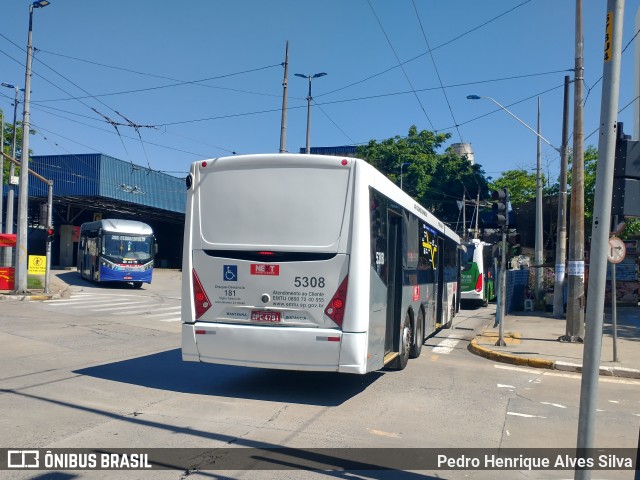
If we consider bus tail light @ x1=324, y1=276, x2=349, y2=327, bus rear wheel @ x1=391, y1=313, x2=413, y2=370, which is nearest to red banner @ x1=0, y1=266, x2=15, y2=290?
bus rear wheel @ x1=391, y1=313, x2=413, y2=370

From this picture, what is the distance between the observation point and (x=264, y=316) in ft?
26.1

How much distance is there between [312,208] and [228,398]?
9.26 ft

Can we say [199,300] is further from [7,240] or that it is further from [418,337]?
[7,240]

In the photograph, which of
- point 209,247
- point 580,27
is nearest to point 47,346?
point 209,247

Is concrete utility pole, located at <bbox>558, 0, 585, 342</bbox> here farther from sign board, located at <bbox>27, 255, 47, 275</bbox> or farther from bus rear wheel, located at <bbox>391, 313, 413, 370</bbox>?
sign board, located at <bbox>27, 255, 47, 275</bbox>

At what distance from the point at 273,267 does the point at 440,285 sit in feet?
26.1

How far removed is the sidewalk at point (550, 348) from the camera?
1193 centimetres

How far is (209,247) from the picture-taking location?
829cm

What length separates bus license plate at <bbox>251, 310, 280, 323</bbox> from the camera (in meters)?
7.91

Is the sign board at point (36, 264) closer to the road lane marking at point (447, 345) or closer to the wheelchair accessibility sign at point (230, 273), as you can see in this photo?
the road lane marking at point (447, 345)

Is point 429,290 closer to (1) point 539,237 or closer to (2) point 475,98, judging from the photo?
(2) point 475,98

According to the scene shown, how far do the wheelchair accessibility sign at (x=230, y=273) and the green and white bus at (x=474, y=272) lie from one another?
19.4 metres

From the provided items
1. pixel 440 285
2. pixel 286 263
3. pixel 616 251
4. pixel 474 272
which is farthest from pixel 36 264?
pixel 616 251

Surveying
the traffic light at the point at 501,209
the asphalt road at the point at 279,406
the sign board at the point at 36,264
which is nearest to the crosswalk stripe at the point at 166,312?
the asphalt road at the point at 279,406
